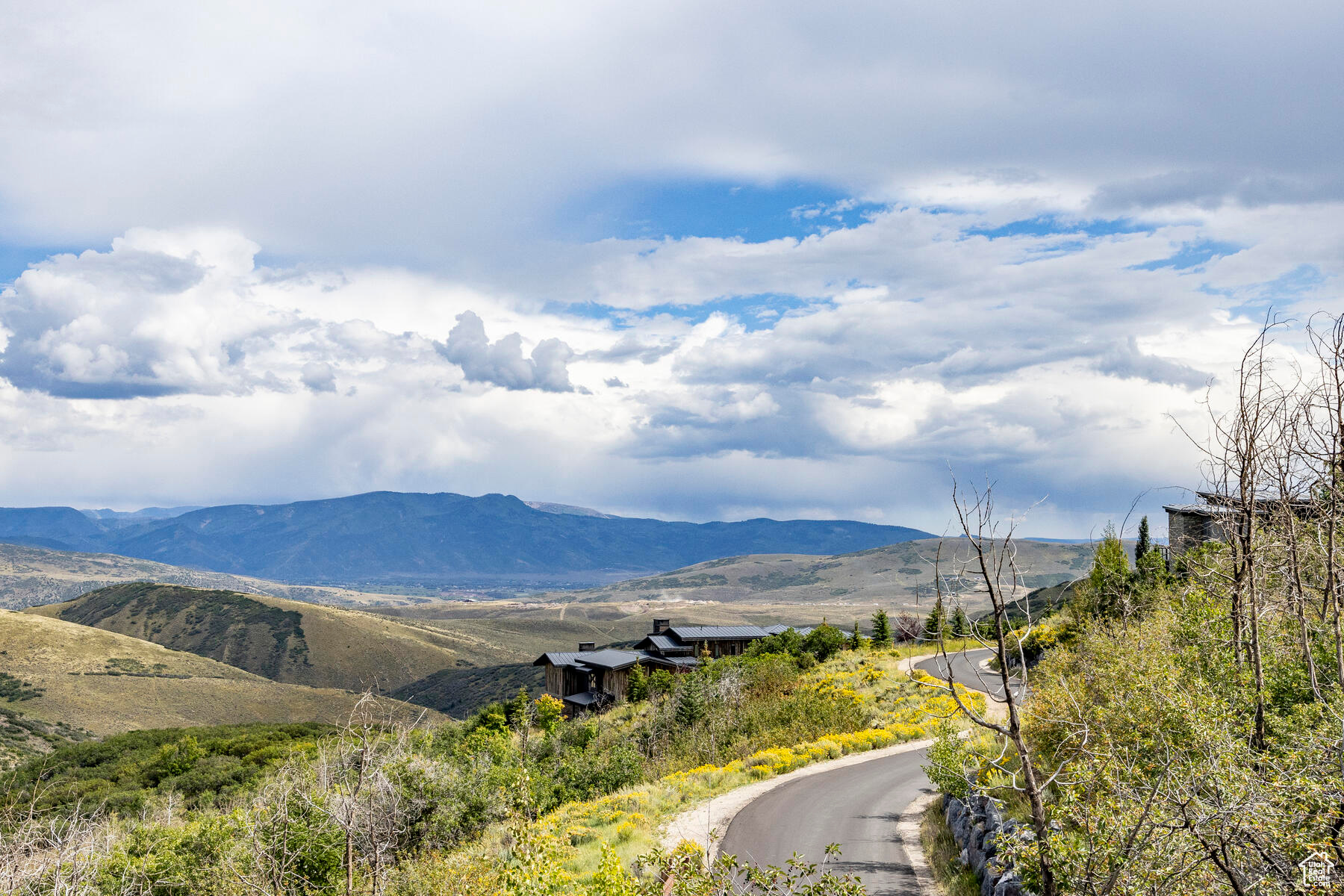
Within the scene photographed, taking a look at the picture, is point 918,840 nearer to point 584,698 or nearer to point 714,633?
point 584,698

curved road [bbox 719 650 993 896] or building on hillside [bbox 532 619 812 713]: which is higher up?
curved road [bbox 719 650 993 896]

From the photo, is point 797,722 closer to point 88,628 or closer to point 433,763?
point 433,763

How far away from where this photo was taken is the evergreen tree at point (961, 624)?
872 cm

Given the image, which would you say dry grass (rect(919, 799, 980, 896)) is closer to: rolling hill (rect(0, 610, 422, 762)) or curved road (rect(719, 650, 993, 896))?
curved road (rect(719, 650, 993, 896))

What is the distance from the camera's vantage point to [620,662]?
222 ft

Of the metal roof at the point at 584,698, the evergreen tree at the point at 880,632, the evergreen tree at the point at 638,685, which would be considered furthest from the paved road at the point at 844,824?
the evergreen tree at the point at 880,632

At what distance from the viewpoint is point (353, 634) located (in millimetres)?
182875

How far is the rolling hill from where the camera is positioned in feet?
309

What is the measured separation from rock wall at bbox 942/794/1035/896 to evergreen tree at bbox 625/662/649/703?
135 ft

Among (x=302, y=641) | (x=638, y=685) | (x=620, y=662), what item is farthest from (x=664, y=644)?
(x=302, y=641)

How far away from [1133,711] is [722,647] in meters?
64.6

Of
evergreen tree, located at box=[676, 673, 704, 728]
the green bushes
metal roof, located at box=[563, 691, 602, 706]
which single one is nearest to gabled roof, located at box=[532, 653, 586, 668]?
metal roof, located at box=[563, 691, 602, 706]

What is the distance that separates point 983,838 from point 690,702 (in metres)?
28.7

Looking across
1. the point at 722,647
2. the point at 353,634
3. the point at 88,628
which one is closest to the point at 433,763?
the point at 722,647
